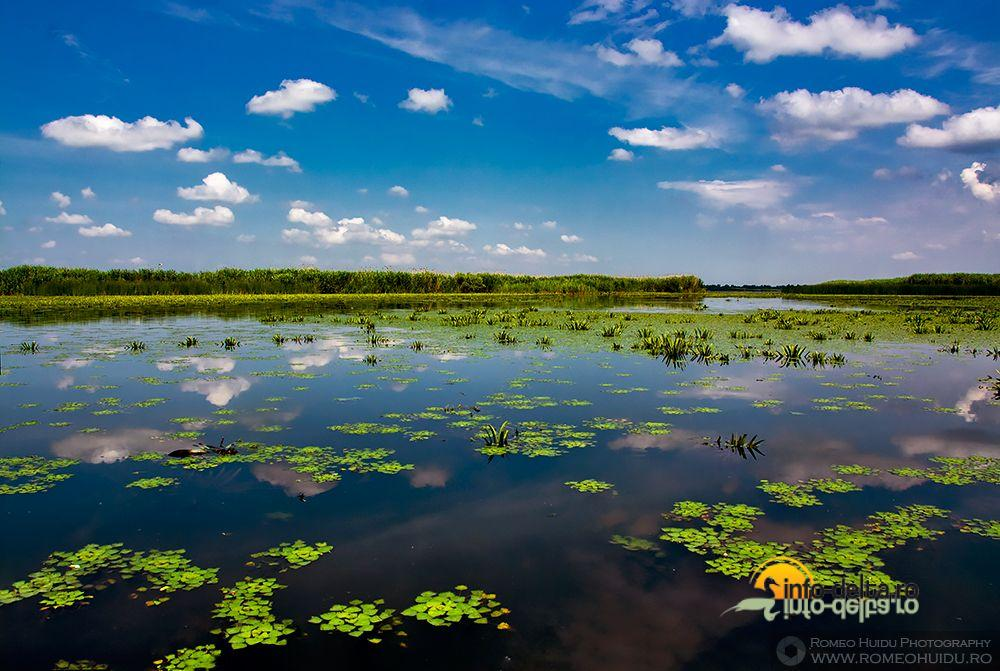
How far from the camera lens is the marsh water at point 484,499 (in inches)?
151

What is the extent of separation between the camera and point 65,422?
933cm

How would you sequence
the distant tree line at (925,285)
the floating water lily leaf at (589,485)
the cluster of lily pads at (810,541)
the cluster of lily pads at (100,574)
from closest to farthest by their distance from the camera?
the cluster of lily pads at (100,574), the cluster of lily pads at (810,541), the floating water lily leaf at (589,485), the distant tree line at (925,285)

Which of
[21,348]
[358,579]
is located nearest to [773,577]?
[358,579]

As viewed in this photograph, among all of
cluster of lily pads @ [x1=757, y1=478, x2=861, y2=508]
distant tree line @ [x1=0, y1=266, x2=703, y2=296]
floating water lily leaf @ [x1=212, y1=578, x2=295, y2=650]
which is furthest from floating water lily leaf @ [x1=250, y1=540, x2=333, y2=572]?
distant tree line @ [x1=0, y1=266, x2=703, y2=296]

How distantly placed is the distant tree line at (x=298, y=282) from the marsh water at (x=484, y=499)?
47850mm

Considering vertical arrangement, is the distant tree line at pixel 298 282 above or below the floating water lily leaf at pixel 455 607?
above

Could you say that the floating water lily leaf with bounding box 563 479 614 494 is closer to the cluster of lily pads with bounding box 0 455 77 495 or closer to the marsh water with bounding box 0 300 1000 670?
the marsh water with bounding box 0 300 1000 670

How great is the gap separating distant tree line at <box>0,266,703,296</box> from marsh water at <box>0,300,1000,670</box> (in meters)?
47.8

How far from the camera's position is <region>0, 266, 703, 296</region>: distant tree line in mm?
52844

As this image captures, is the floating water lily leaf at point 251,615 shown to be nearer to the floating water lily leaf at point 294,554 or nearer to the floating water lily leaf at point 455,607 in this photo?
the floating water lily leaf at point 294,554

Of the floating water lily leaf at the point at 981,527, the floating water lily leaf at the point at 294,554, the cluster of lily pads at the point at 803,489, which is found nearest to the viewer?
the floating water lily leaf at the point at 294,554

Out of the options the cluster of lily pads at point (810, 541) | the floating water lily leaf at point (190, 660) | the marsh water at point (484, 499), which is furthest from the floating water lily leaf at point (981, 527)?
the floating water lily leaf at point (190, 660)

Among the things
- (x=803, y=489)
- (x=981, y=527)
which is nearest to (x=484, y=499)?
(x=803, y=489)

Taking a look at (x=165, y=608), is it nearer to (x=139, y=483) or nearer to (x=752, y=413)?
(x=139, y=483)
